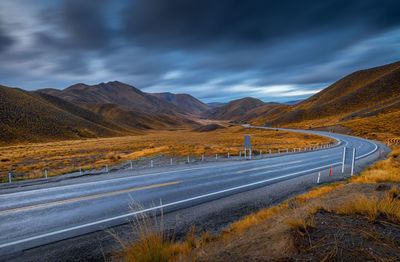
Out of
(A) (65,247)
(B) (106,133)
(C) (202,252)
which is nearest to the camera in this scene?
(C) (202,252)

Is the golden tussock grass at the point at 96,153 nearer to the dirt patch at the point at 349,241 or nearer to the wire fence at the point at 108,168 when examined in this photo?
the wire fence at the point at 108,168

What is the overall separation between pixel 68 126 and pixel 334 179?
108589 mm

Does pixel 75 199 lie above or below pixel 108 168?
above

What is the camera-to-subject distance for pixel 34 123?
309ft

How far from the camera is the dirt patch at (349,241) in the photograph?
3.38 metres

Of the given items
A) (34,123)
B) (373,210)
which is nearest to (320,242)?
(373,210)

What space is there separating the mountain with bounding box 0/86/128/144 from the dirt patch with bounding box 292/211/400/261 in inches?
3571

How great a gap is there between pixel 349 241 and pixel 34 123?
109 metres

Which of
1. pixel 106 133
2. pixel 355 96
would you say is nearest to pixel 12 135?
pixel 106 133

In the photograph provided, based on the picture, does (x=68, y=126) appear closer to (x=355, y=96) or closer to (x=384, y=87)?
(x=355, y=96)

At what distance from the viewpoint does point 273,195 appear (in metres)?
10.2

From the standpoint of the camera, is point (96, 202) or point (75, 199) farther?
point (75, 199)

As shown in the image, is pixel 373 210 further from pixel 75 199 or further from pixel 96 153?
pixel 96 153

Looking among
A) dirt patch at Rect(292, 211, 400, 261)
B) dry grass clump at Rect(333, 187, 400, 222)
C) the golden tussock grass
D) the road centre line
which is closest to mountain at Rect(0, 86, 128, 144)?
the golden tussock grass
